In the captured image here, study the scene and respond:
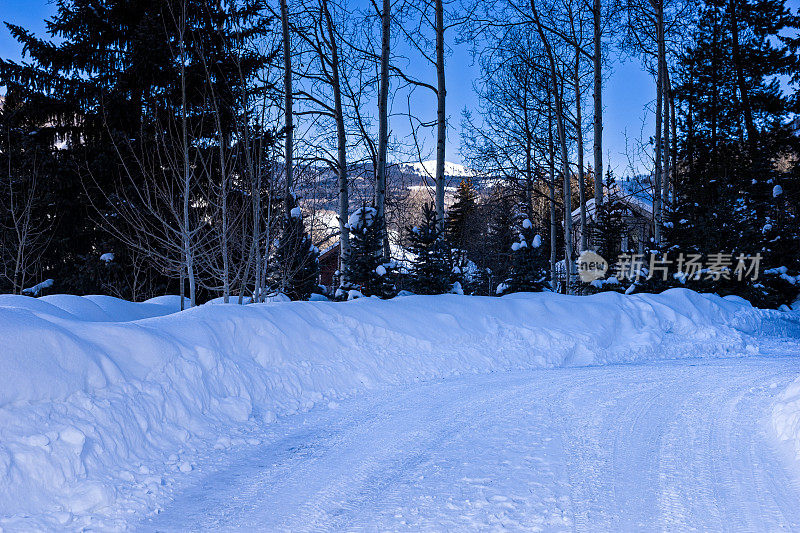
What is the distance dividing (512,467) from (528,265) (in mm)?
10886

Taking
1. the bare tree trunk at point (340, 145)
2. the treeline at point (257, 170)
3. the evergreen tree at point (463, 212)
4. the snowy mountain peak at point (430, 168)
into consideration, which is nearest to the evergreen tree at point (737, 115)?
the treeline at point (257, 170)

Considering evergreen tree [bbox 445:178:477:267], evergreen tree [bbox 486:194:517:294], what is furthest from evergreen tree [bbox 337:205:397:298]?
evergreen tree [bbox 445:178:477:267]

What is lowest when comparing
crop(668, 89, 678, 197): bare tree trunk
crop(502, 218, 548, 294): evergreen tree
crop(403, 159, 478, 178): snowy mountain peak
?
crop(502, 218, 548, 294): evergreen tree

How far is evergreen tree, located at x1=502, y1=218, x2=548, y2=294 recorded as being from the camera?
1391cm

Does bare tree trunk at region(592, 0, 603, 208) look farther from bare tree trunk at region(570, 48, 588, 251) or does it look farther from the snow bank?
the snow bank

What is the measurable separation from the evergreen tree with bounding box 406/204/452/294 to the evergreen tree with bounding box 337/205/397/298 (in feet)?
2.37

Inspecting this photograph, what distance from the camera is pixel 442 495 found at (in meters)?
3.18

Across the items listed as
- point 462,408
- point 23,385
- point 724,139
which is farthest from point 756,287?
point 23,385

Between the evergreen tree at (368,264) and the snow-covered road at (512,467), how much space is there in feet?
21.7

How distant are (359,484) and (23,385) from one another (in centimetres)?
250

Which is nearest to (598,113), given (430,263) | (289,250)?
(430,263)

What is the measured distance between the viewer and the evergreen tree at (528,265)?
13.9m

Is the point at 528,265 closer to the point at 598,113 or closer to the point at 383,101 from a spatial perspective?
the point at 598,113

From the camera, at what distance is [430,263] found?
12.1 metres
